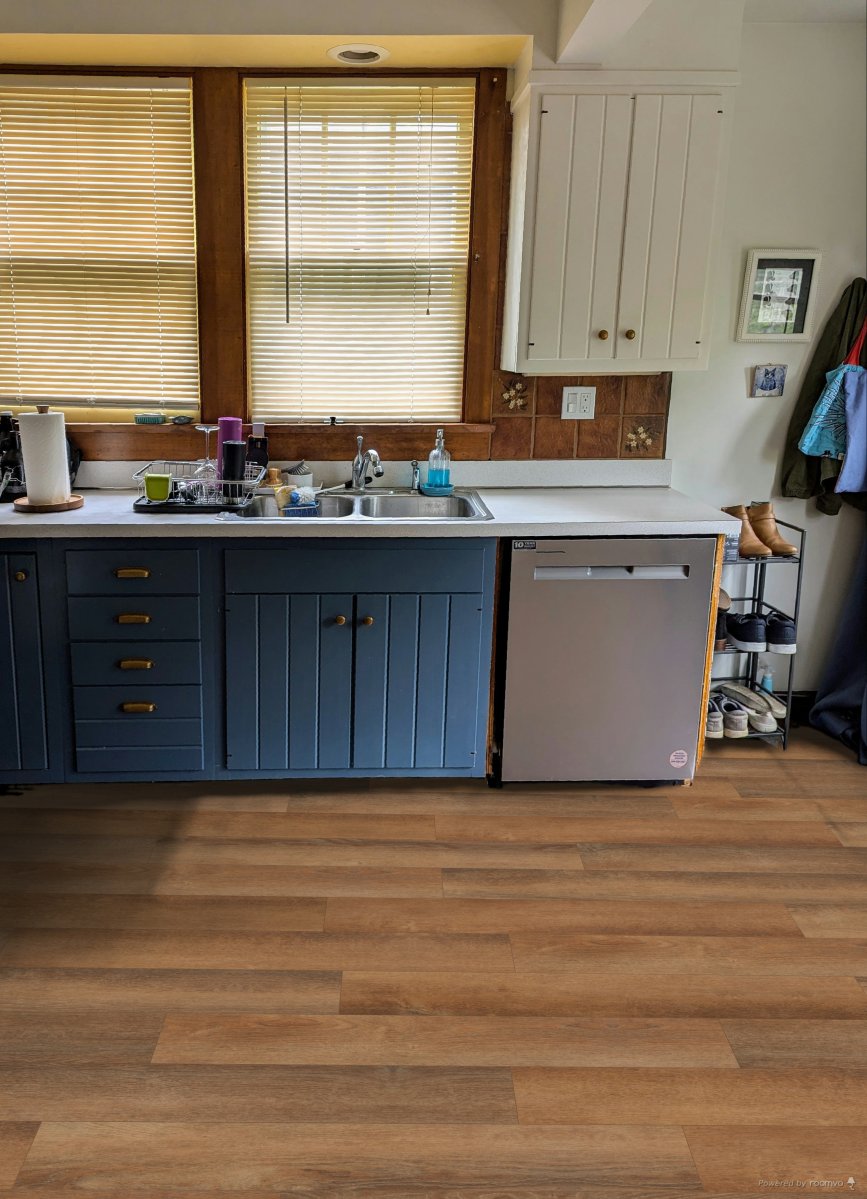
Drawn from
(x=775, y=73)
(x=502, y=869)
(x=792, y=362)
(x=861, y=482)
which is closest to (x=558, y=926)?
(x=502, y=869)

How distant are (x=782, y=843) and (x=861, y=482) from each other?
1.38m

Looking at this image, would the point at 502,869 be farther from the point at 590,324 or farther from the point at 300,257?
the point at 300,257

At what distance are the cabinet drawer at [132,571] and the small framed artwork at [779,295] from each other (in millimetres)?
2117

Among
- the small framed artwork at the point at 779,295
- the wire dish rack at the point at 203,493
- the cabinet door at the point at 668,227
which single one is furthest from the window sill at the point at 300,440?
the small framed artwork at the point at 779,295

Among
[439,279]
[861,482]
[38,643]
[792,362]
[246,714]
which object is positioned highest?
[439,279]

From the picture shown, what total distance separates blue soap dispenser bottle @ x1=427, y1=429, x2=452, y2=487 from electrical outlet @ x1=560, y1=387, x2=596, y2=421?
1.52ft

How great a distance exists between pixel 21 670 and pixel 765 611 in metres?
2.60

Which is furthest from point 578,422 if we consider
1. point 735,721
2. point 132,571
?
point 132,571

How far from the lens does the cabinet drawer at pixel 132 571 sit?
2.87 metres

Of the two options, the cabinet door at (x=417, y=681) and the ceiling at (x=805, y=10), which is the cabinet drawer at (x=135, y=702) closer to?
the cabinet door at (x=417, y=681)

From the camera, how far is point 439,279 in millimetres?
3422

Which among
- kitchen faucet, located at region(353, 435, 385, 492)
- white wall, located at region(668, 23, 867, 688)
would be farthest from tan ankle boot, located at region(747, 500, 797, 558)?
kitchen faucet, located at region(353, 435, 385, 492)

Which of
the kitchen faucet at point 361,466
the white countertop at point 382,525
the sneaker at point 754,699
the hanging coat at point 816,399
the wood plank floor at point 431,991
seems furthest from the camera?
the sneaker at point 754,699

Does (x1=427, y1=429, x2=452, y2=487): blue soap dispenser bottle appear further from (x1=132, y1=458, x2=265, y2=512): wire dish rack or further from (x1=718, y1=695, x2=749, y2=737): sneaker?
(x1=718, y1=695, x2=749, y2=737): sneaker
